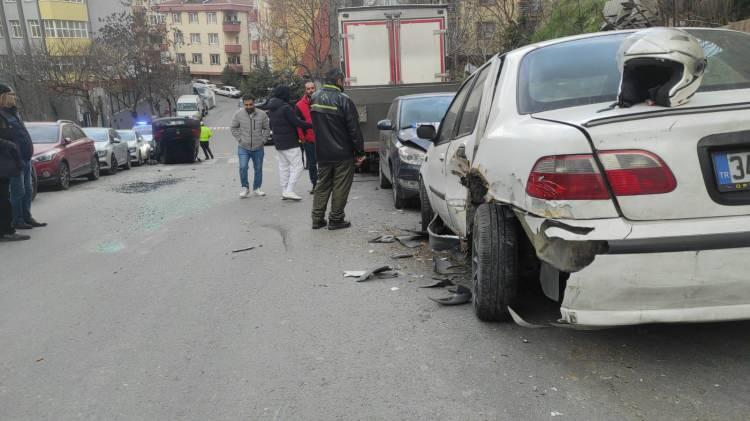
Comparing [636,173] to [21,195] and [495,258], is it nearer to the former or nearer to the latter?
[495,258]

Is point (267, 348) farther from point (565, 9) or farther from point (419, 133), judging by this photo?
point (565, 9)

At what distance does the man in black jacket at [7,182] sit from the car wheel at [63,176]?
610 centimetres

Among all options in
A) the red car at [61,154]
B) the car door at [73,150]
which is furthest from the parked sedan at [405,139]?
the car door at [73,150]

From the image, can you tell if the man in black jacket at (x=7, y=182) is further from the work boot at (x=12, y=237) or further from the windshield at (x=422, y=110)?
the windshield at (x=422, y=110)

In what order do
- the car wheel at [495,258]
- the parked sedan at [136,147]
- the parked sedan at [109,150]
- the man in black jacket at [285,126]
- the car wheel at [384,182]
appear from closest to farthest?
the car wheel at [495,258], the man in black jacket at [285,126], the car wheel at [384,182], the parked sedan at [109,150], the parked sedan at [136,147]

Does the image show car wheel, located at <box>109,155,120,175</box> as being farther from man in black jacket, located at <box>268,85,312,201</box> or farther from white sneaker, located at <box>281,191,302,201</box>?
man in black jacket, located at <box>268,85,312,201</box>

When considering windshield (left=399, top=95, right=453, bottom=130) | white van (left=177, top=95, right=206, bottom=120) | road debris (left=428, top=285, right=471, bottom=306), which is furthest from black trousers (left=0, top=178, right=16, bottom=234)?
white van (left=177, top=95, right=206, bottom=120)

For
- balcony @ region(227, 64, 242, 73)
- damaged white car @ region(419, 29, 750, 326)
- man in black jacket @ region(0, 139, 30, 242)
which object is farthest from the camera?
balcony @ region(227, 64, 242, 73)

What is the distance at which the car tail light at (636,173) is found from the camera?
2928 millimetres

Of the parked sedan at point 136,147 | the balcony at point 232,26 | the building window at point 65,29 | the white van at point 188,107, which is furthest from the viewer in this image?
the balcony at point 232,26

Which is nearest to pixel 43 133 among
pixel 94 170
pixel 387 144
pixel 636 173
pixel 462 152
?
pixel 94 170

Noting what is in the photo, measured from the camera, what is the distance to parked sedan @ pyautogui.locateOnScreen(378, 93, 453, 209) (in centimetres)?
845

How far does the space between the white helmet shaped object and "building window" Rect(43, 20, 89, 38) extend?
199 feet

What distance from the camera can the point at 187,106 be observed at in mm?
52906
